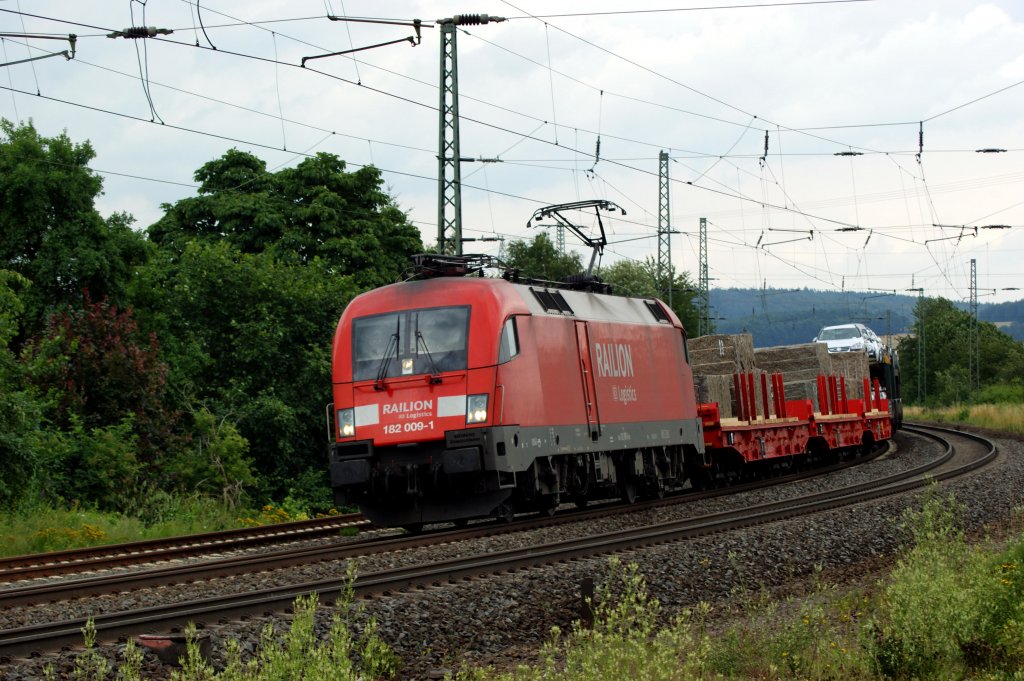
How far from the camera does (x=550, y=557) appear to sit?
12203mm

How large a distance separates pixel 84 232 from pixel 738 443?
15417 millimetres

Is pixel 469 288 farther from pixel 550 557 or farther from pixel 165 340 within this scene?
pixel 165 340

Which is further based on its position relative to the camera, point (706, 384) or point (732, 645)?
point (706, 384)

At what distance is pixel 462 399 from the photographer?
15.1m

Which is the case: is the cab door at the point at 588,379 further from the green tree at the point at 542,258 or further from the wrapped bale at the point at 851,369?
the green tree at the point at 542,258

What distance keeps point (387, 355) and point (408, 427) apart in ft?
3.66

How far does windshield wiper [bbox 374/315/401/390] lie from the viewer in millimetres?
15664

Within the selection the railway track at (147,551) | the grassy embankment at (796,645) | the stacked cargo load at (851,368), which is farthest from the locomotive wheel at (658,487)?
the stacked cargo load at (851,368)

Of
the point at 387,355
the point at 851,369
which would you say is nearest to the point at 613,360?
the point at 387,355

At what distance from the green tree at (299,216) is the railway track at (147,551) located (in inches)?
707

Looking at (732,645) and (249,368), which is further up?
(249,368)

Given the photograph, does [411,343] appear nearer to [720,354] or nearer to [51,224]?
[720,354]

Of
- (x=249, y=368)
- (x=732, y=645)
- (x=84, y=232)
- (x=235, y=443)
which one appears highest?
(x=84, y=232)

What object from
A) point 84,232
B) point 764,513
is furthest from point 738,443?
point 84,232
